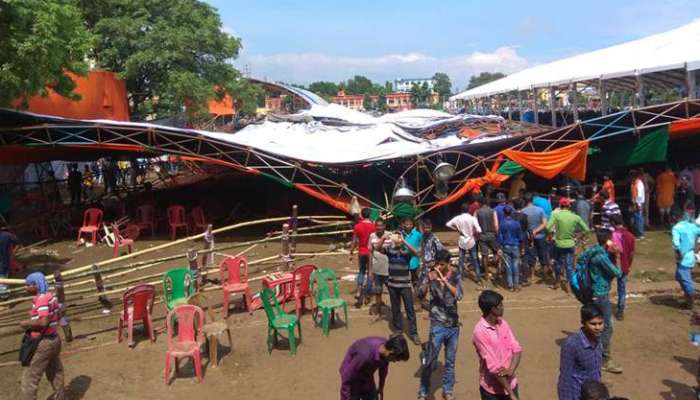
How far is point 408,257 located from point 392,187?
7.37 meters

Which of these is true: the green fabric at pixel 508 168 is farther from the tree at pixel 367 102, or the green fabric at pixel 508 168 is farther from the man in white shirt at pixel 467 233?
the tree at pixel 367 102

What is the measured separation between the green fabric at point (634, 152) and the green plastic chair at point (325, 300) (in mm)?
8658

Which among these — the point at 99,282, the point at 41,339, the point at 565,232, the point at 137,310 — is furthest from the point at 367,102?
the point at 41,339

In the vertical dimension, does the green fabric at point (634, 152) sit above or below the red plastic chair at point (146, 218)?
above

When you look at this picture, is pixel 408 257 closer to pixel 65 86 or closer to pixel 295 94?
pixel 65 86

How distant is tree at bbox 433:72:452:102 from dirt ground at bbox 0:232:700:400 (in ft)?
303

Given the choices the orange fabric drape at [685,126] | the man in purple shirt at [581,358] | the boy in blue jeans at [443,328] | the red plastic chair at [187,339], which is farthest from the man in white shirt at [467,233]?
the orange fabric drape at [685,126]

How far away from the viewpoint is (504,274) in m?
9.37

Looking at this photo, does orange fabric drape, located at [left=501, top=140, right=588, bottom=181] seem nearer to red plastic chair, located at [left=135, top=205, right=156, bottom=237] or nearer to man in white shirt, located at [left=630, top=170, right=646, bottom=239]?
man in white shirt, located at [left=630, top=170, right=646, bottom=239]

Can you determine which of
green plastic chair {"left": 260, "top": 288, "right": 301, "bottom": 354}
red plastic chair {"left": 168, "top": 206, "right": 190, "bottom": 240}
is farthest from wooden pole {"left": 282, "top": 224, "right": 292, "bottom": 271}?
red plastic chair {"left": 168, "top": 206, "right": 190, "bottom": 240}

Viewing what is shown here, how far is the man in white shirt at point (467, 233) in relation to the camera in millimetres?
8891

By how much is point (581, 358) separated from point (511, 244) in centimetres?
492

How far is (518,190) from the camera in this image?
41.5 ft

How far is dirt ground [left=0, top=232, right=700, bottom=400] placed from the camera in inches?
229
